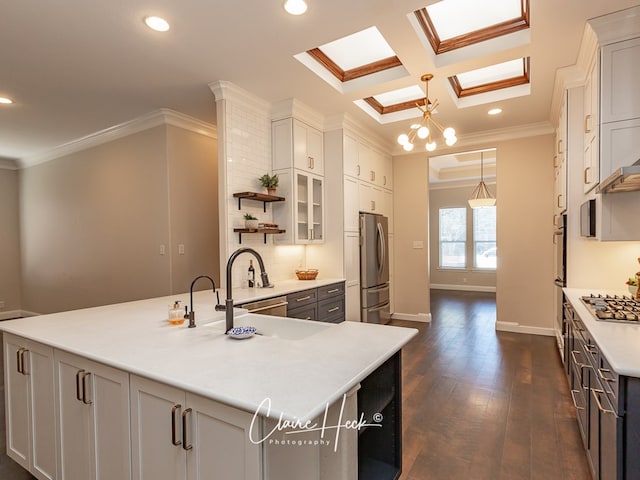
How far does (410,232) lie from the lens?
18.3 feet

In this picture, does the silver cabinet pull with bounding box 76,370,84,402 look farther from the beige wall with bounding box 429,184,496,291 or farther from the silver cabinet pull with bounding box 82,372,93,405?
the beige wall with bounding box 429,184,496,291

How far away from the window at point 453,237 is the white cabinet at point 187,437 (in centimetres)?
867

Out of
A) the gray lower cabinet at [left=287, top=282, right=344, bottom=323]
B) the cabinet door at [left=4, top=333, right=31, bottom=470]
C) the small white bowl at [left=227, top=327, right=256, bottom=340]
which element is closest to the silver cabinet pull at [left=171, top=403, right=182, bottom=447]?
the small white bowl at [left=227, top=327, right=256, bottom=340]

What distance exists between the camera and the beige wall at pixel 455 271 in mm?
8445

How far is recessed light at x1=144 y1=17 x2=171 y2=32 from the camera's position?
2.26 meters

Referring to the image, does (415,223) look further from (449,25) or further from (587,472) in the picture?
(587,472)

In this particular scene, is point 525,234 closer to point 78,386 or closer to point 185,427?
point 185,427

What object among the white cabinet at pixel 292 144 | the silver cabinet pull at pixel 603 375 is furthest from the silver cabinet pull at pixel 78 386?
the white cabinet at pixel 292 144

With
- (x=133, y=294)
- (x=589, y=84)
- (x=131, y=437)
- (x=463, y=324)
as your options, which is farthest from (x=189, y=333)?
(x=463, y=324)

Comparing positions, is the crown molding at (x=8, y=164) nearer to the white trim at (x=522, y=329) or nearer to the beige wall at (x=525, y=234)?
the beige wall at (x=525, y=234)

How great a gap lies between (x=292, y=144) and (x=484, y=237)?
6.52 meters

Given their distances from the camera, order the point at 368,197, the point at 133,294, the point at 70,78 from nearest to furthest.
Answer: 1. the point at 70,78
2. the point at 133,294
3. the point at 368,197

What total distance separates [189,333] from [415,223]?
4.46m

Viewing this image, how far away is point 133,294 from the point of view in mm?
4324
